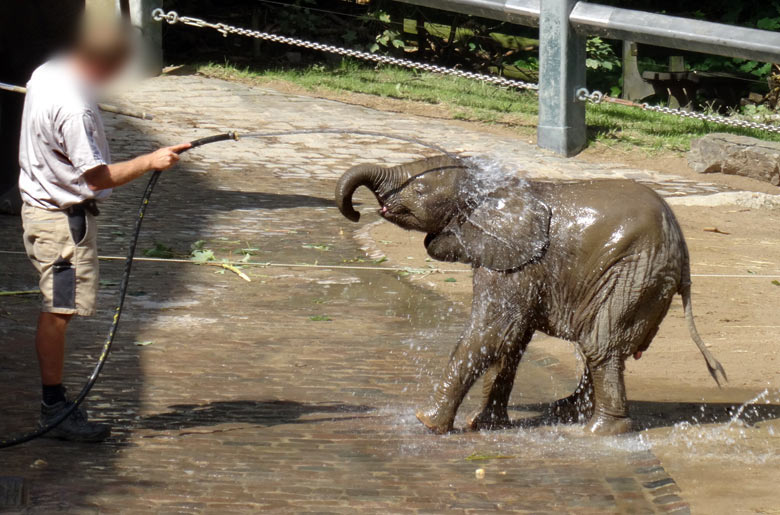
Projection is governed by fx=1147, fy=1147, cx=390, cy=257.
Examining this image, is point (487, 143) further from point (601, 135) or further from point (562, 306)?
point (562, 306)

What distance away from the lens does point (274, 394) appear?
→ 6.33 meters

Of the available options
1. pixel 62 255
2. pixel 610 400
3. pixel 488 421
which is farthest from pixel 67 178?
pixel 610 400

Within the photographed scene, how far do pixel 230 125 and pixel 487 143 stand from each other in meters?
3.17

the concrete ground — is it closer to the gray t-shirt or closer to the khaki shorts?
the khaki shorts

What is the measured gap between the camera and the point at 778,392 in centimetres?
671

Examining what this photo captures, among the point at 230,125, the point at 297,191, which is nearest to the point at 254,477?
the point at 297,191

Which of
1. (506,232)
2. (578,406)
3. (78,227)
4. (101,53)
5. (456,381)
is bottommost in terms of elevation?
(578,406)

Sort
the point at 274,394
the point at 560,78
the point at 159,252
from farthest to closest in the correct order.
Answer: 1. the point at 560,78
2. the point at 159,252
3. the point at 274,394

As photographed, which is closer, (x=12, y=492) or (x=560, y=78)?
(x=12, y=492)

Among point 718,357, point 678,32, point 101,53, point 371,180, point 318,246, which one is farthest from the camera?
point 678,32

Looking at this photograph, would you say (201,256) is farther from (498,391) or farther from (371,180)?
(498,391)

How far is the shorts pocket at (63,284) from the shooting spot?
5.26 m

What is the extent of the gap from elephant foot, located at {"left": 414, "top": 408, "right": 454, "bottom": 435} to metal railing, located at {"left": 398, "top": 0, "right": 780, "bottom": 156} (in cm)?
818

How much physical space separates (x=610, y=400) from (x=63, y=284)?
276 centimetres
